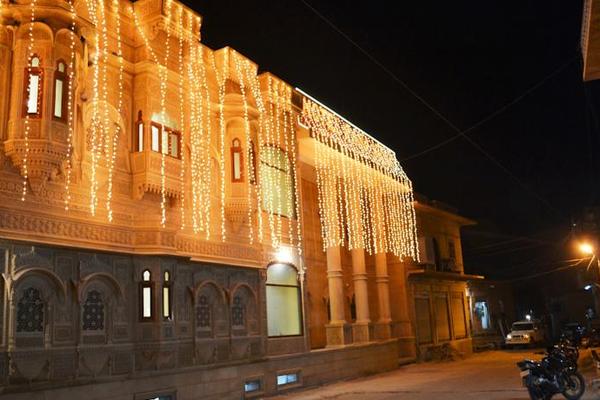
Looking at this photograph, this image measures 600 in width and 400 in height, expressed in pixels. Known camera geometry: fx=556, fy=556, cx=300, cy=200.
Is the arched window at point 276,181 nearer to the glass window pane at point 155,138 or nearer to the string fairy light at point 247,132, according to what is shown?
the string fairy light at point 247,132

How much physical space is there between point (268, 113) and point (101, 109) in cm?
696

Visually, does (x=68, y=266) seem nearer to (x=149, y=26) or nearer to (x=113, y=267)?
(x=113, y=267)

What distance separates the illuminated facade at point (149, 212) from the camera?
1087 cm

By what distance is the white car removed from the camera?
116ft

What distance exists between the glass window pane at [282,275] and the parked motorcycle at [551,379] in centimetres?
814

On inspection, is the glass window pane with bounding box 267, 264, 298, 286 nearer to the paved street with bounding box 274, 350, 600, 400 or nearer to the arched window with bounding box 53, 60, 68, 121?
the paved street with bounding box 274, 350, 600, 400

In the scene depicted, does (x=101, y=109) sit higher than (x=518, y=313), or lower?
higher

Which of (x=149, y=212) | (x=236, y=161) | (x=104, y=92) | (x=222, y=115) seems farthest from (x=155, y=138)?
(x=236, y=161)

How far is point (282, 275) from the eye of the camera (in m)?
18.8

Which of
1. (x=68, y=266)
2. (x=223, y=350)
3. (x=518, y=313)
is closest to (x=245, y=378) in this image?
(x=223, y=350)

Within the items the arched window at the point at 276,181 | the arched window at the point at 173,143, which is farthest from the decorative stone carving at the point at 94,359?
the arched window at the point at 276,181

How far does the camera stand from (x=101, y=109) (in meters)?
12.8

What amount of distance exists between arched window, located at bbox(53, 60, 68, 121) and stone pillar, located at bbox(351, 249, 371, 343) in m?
15.1

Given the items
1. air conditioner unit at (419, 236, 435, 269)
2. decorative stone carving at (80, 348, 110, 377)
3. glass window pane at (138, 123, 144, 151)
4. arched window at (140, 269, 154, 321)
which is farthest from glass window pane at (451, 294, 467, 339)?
decorative stone carving at (80, 348, 110, 377)
